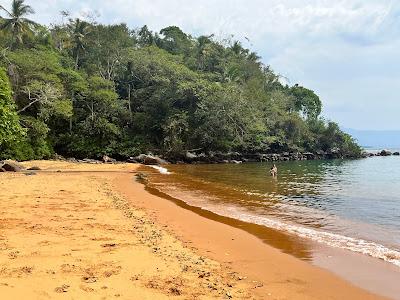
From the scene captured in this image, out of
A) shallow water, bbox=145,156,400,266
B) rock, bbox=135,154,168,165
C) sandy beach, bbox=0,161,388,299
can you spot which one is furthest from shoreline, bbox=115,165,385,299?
rock, bbox=135,154,168,165

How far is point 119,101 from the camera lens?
57.7 metres

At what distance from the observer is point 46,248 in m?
8.23

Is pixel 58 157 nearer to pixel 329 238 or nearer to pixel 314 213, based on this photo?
pixel 314 213

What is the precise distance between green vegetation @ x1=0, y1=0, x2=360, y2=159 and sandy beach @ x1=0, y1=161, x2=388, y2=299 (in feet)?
116

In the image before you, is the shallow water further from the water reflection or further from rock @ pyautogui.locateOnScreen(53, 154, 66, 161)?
rock @ pyautogui.locateOnScreen(53, 154, 66, 161)

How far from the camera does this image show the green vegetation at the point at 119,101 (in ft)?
150

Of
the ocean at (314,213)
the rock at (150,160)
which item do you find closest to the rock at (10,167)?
the ocean at (314,213)

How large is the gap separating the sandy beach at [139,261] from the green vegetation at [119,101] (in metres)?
35.2

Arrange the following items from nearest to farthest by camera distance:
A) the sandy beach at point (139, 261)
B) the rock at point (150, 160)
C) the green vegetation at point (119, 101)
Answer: the sandy beach at point (139, 261) → the green vegetation at point (119, 101) → the rock at point (150, 160)

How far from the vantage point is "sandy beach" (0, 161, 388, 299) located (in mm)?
6188

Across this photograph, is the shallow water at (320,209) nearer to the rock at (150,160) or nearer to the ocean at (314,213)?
the ocean at (314,213)

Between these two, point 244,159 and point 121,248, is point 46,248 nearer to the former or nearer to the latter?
point 121,248

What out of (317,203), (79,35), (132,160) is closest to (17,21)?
(79,35)

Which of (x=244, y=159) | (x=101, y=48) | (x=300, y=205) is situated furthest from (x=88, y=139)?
(x=300, y=205)
